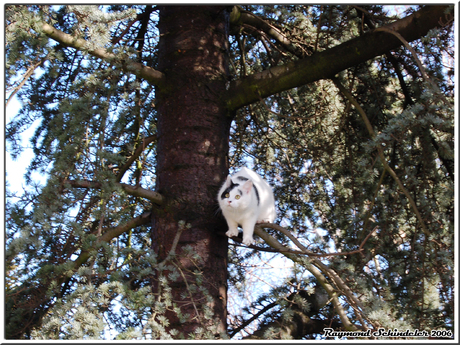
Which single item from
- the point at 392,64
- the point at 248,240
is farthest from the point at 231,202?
the point at 392,64

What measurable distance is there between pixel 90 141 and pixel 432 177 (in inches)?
91.0

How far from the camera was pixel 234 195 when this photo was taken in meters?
3.14

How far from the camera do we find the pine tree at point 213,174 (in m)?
2.38

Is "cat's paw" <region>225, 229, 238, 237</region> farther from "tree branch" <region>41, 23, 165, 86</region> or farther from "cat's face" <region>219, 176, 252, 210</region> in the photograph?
"tree branch" <region>41, 23, 165, 86</region>

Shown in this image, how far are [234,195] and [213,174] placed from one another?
10.5 inches

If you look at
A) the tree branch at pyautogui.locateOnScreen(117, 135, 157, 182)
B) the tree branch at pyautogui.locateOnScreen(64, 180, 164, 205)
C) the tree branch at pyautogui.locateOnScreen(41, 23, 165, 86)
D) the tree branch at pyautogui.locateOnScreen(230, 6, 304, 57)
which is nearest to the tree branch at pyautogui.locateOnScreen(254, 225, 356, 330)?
the tree branch at pyautogui.locateOnScreen(64, 180, 164, 205)

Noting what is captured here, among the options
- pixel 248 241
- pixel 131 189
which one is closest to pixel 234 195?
pixel 248 241

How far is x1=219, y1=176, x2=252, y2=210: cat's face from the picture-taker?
3088 mm

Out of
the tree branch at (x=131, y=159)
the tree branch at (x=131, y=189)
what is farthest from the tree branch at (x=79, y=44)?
the tree branch at (x=131, y=189)

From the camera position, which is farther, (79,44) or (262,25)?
(262,25)

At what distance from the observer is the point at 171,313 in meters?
2.87

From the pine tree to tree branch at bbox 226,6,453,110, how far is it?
0.01 m

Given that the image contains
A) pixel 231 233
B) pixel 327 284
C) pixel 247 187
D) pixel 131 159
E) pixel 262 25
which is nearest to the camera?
pixel 327 284

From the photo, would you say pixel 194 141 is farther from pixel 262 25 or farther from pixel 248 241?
pixel 262 25
